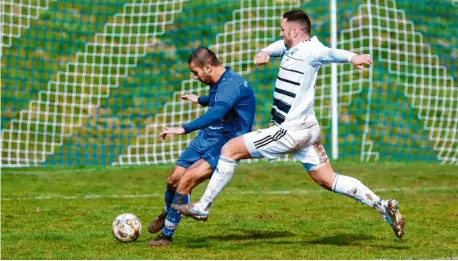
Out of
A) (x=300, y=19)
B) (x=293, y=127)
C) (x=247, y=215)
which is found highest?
(x=300, y=19)

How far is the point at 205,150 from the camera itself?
911cm

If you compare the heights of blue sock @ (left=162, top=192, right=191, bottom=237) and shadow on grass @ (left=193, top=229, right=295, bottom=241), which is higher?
blue sock @ (left=162, top=192, right=191, bottom=237)

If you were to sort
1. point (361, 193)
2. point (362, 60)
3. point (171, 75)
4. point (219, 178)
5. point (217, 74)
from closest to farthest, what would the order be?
point (362, 60)
point (219, 178)
point (361, 193)
point (217, 74)
point (171, 75)

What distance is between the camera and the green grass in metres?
8.52

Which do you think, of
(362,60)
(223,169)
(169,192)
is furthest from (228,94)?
(362,60)

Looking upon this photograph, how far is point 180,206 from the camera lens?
8.48 meters

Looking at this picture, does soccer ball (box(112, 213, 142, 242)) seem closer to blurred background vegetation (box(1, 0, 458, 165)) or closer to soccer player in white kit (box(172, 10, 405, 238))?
soccer player in white kit (box(172, 10, 405, 238))

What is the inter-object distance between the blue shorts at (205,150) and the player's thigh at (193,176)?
6cm

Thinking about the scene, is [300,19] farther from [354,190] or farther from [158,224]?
[158,224]

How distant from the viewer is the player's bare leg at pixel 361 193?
8.54 meters

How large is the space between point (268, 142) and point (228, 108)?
44cm

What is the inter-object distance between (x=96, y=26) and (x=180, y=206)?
35.5ft

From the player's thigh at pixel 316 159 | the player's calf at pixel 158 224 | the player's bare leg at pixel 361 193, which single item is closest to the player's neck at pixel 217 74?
the player's thigh at pixel 316 159

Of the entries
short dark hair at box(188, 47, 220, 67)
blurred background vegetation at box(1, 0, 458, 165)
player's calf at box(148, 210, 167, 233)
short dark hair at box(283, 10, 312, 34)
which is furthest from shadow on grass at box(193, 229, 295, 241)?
blurred background vegetation at box(1, 0, 458, 165)
